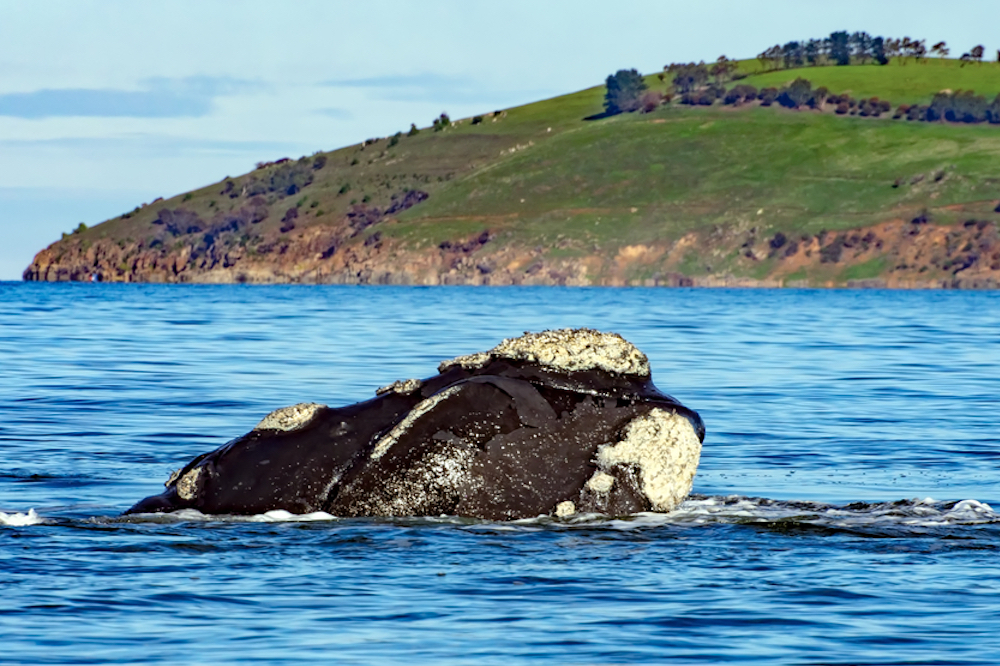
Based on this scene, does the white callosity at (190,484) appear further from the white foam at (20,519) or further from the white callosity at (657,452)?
the white callosity at (657,452)

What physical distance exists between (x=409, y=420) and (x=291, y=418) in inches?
44.0

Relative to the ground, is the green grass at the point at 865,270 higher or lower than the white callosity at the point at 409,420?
lower

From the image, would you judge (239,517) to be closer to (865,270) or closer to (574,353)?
(574,353)

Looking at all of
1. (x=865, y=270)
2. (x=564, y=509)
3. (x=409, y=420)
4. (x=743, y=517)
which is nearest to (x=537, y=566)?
(x=564, y=509)

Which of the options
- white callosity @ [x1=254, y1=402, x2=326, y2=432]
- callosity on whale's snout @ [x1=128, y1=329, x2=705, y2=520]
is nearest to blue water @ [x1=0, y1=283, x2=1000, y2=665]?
callosity on whale's snout @ [x1=128, y1=329, x2=705, y2=520]

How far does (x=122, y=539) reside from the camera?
11.8 metres

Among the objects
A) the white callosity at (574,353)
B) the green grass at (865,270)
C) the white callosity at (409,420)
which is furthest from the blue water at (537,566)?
the green grass at (865,270)

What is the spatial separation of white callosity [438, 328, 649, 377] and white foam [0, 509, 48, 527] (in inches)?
152

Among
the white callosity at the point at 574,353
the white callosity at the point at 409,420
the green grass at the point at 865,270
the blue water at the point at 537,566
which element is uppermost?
the white callosity at the point at 574,353

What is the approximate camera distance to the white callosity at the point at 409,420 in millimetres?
12086

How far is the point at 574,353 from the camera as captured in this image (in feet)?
41.6

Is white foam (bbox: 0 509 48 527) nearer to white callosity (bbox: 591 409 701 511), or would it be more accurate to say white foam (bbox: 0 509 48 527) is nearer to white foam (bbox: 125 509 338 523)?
white foam (bbox: 125 509 338 523)

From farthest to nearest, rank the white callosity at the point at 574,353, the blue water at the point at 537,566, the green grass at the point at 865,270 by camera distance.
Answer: the green grass at the point at 865,270, the white callosity at the point at 574,353, the blue water at the point at 537,566

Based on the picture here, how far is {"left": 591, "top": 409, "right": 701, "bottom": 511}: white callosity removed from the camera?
12.1 meters
